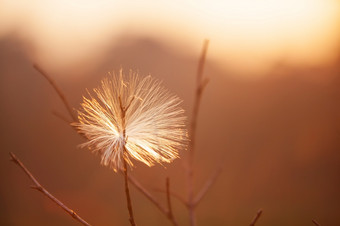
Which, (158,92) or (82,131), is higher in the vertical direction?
(158,92)

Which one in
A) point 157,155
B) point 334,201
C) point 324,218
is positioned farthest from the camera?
point 334,201

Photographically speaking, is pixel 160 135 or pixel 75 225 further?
pixel 75 225

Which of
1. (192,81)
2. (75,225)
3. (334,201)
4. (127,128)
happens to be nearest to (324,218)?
(334,201)

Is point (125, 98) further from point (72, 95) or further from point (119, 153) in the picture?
point (72, 95)

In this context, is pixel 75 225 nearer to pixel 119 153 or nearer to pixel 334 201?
pixel 334 201

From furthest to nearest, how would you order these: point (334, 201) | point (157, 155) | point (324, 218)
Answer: point (334, 201) < point (324, 218) < point (157, 155)

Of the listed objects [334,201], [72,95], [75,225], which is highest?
[334,201]

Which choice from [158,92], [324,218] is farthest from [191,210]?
[324,218]
